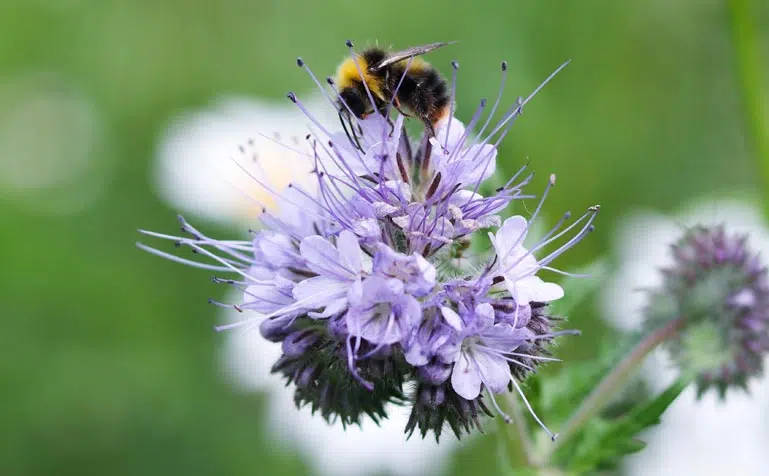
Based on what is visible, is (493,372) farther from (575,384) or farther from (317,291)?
(575,384)

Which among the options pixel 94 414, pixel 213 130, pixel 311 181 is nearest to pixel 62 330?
pixel 94 414

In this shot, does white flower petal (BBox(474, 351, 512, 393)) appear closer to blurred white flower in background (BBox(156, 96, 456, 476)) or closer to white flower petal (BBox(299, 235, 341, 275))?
white flower petal (BBox(299, 235, 341, 275))

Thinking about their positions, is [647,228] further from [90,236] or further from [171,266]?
[90,236]

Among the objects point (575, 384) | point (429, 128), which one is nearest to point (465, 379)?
point (429, 128)

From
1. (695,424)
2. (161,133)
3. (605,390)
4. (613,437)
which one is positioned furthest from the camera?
(161,133)

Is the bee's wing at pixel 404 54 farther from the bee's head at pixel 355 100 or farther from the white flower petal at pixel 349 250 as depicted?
the white flower petal at pixel 349 250

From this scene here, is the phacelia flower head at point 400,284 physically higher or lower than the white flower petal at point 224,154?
lower

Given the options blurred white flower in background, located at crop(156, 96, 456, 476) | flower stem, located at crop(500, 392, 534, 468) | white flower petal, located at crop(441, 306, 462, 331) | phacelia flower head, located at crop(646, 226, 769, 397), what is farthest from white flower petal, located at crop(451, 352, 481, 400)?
blurred white flower in background, located at crop(156, 96, 456, 476)

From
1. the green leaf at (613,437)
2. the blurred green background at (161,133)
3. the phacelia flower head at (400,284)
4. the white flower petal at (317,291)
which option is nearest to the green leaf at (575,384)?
the green leaf at (613,437)
